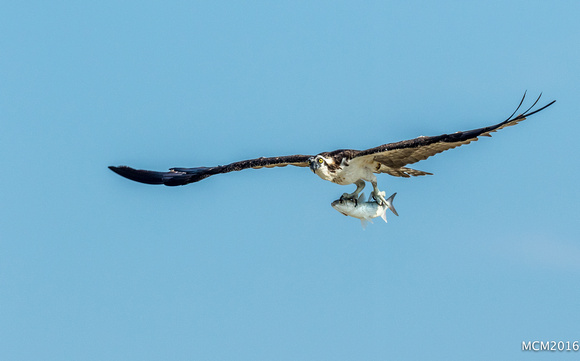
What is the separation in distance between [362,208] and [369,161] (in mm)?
1681

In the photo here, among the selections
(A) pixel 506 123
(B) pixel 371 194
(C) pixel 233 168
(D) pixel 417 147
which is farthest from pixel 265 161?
(A) pixel 506 123

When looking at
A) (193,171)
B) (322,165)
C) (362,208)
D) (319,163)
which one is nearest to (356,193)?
(362,208)

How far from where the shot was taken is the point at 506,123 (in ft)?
103

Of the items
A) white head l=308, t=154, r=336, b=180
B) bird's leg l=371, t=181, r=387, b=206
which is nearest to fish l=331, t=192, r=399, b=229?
bird's leg l=371, t=181, r=387, b=206

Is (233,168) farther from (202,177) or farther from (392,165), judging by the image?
(392,165)

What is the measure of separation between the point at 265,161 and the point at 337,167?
12.2ft

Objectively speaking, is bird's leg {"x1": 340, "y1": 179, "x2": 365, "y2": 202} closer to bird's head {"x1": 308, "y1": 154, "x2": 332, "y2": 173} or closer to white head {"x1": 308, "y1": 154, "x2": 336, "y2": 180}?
white head {"x1": 308, "y1": 154, "x2": 336, "y2": 180}

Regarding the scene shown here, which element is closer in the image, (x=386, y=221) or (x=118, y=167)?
(x=386, y=221)

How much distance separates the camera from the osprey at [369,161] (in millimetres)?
32969

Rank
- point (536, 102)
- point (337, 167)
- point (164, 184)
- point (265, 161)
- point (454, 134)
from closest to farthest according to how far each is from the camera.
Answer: point (536, 102) → point (454, 134) → point (337, 167) → point (265, 161) → point (164, 184)

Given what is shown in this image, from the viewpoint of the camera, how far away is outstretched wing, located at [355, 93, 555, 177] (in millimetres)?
32250

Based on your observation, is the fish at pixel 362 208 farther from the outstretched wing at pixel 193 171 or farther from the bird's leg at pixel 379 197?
the outstretched wing at pixel 193 171

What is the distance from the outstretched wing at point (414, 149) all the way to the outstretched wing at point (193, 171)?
9.67 ft

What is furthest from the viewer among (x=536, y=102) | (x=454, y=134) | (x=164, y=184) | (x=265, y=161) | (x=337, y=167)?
(x=164, y=184)
